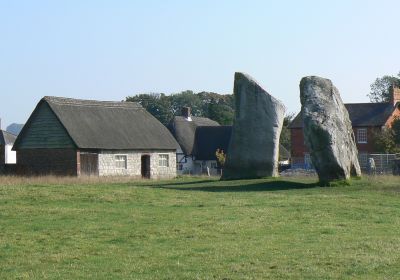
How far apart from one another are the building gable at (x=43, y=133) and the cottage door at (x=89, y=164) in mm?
1231

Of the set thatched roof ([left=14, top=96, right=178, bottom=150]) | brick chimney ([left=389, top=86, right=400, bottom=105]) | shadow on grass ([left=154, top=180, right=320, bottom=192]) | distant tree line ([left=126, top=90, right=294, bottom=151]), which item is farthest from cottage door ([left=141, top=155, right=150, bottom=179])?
distant tree line ([left=126, top=90, right=294, bottom=151])

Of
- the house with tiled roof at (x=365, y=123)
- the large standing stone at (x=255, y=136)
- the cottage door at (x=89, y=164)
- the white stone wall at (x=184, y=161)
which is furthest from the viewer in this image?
the white stone wall at (x=184, y=161)

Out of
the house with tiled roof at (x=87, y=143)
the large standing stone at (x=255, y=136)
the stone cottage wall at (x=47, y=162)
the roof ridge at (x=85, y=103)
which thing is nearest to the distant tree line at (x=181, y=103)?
the roof ridge at (x=85, y=103)

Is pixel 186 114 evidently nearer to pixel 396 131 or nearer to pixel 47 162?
pixel 396 131

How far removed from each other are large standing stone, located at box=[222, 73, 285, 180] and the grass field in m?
13.3

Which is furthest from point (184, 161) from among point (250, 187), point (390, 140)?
point (250, 187)

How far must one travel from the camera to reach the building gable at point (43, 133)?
4909cm

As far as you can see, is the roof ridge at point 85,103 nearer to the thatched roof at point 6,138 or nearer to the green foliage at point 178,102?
the thatched roof at point 6,138

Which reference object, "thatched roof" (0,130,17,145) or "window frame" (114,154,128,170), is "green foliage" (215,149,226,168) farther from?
"window frame" (114,154,128,170)

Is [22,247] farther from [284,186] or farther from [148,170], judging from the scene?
[148,170]

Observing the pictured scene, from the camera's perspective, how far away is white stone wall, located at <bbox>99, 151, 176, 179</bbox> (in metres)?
50.4

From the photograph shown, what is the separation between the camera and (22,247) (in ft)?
49.0

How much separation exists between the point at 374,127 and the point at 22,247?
6278 centimetres

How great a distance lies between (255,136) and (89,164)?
42.2 feet
